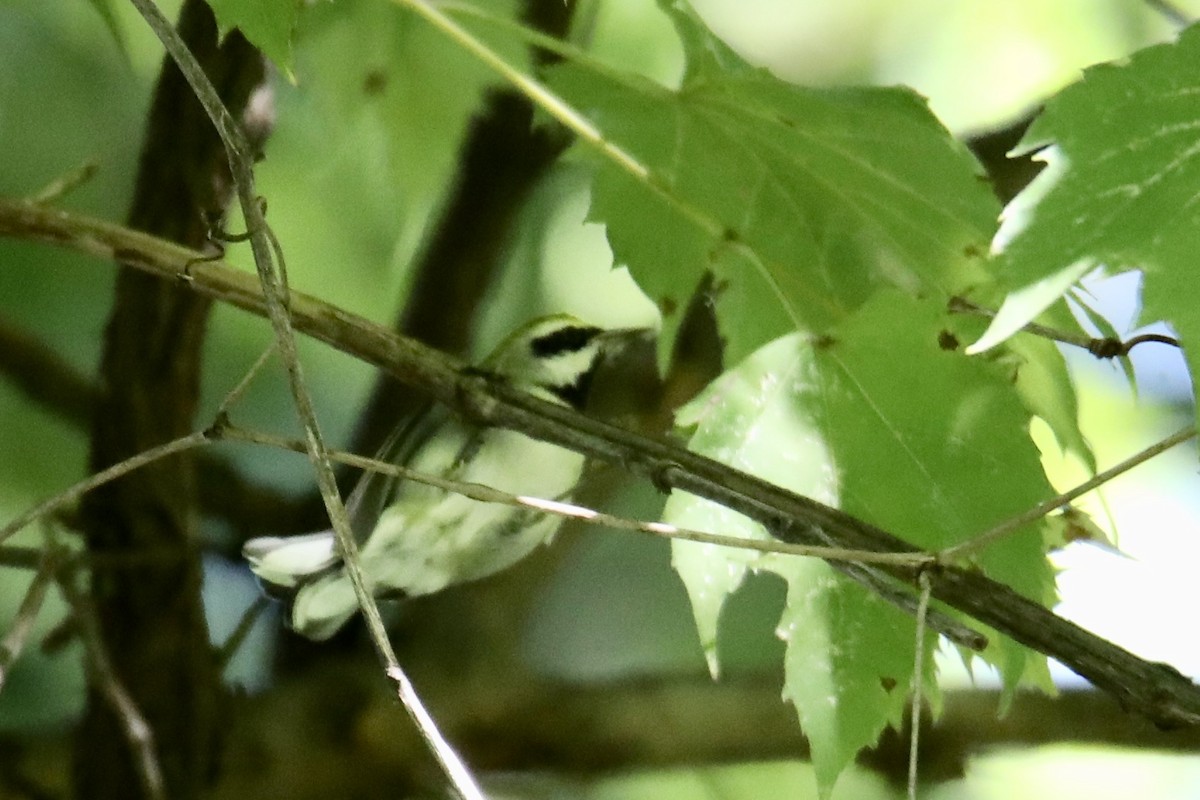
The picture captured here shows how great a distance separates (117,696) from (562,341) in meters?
0.30

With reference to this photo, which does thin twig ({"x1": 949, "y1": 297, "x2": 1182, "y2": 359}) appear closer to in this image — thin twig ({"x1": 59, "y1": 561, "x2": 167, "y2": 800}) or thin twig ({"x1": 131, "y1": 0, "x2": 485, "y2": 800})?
thin twig ({"x1": 131, "y1": 0, "x2": 485, "y2": 800})

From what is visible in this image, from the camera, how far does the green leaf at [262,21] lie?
0.30 metres

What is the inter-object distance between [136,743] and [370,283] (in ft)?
0.95

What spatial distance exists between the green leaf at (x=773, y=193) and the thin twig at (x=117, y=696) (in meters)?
0.35

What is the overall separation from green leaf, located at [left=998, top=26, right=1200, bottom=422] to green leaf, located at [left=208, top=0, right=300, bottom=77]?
0.21 m

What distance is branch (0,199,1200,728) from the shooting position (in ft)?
1.03

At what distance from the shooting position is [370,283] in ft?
2.09

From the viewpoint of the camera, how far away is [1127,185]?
266mm

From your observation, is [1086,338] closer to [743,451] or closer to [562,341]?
[743,451]

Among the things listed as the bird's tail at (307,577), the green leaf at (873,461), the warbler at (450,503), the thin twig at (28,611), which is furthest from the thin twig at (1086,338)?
the thin twig at (28,611)

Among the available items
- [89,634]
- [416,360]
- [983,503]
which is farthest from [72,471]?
[983,503]

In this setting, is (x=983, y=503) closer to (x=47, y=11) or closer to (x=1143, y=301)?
(x=1143, y=301)

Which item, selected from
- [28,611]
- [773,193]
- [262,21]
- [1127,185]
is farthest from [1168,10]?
[28,611]

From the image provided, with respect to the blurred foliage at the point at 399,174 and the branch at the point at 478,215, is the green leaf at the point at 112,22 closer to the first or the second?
the blurred foliage at the point at 399,174
